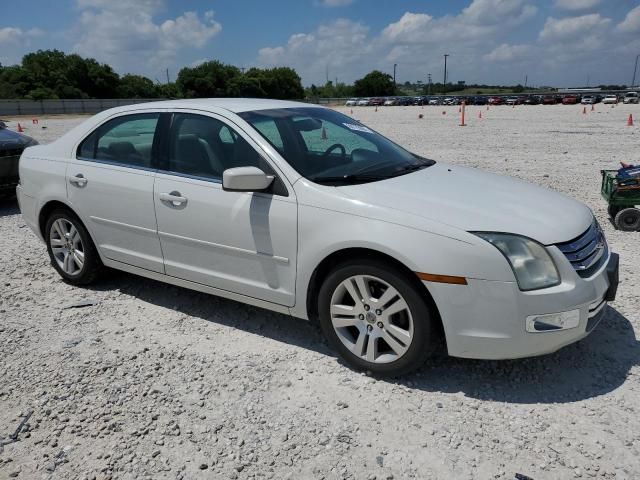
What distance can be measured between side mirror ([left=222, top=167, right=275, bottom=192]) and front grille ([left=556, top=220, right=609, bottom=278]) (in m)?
1.80

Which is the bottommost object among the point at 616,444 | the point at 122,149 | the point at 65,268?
the point at 616,444

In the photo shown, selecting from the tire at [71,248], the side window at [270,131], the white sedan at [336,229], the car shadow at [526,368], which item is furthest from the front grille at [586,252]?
the tire at [71,248]

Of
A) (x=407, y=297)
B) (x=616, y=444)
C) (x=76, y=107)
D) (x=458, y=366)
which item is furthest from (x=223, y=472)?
(x=76, y=107)

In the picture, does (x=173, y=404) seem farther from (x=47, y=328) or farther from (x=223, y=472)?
(x=47, y=328)

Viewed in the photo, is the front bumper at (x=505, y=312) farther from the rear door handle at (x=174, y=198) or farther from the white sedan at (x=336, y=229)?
the rear door handle at (x=174, y=198)

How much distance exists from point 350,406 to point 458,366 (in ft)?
2.74

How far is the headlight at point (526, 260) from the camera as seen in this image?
2.86 meters

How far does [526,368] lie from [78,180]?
3.80 meters

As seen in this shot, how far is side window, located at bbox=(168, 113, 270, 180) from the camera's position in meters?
3.71

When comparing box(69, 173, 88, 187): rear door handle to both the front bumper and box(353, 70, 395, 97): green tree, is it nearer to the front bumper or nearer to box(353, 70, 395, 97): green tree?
the front bumper

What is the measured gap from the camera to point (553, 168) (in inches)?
423

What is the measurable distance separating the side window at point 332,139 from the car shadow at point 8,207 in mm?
6029

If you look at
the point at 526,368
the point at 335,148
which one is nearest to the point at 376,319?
the point at 526,368

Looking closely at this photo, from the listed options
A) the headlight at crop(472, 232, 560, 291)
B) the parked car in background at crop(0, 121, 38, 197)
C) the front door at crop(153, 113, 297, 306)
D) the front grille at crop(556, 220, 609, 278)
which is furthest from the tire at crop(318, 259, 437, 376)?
the parked car in background at crop(0, 121, 38, 197)
